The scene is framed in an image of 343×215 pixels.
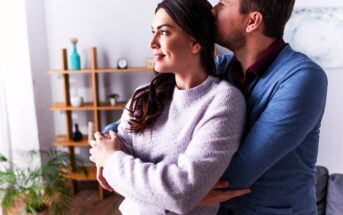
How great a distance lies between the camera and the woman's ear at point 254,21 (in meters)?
1.05

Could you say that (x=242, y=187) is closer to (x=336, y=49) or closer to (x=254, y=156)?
(x=254, y=156)

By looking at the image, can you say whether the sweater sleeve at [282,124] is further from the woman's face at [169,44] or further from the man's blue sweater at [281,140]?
the woman's face at [169,44]

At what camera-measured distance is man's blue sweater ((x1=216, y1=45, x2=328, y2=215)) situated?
34.3 inches

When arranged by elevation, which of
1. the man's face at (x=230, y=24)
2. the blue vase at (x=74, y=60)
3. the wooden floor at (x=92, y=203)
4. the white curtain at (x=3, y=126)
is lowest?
the wooden floor at (x=92, y=203)

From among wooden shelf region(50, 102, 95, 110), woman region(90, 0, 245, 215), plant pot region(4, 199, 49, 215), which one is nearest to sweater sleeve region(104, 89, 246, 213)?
woman region(90, 0, 245, 215)

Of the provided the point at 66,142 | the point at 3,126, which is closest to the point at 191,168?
the point at 3,126

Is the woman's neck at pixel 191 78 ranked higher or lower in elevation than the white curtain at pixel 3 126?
higher

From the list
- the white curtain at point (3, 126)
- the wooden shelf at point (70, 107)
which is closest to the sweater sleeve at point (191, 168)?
the white curtain at point (3, 126)

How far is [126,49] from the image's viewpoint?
11.9 ft

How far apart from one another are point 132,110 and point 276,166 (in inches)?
19.3

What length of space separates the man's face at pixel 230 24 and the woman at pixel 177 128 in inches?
1.9

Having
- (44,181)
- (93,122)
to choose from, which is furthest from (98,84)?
(44,181)

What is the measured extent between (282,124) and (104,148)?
0.52 metres

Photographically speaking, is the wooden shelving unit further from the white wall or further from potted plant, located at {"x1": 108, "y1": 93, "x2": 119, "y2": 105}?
the white wall
